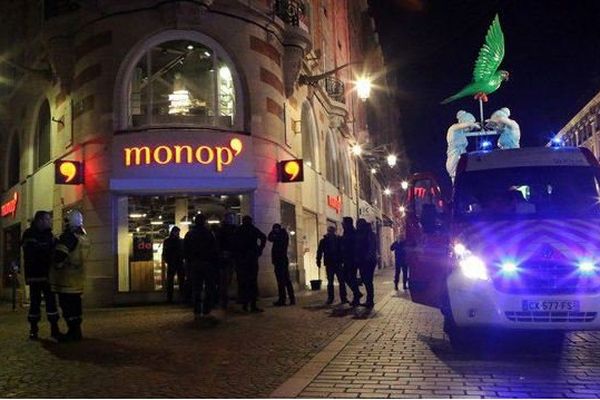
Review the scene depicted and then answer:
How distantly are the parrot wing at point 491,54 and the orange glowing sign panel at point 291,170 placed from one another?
83.6ft

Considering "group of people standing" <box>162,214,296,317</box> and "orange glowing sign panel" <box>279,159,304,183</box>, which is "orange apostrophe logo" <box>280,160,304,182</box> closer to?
"orange glowing sign panel" <box>279,159,304,183</box>

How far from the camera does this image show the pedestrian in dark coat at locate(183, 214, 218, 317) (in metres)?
10.9

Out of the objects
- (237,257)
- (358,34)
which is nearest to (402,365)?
(237,257)

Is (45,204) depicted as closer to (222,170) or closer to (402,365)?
(222,170)

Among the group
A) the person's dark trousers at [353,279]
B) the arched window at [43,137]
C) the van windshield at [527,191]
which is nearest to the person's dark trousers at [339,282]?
the person's dark trousers at [353,279]

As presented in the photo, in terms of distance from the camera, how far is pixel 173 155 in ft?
49.8

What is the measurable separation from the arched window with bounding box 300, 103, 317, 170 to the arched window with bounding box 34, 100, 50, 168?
857cm

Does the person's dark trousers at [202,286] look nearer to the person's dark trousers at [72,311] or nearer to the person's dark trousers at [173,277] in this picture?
the person's dark trousers at [72,311]

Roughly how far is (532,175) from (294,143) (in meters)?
11.5

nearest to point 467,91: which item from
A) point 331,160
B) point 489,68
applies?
point 489,68

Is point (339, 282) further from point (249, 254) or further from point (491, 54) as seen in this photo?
point (491, 54)

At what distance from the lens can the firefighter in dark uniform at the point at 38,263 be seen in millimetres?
8961

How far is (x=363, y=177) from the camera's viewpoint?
39.2 metres

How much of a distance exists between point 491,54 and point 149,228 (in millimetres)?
29606
